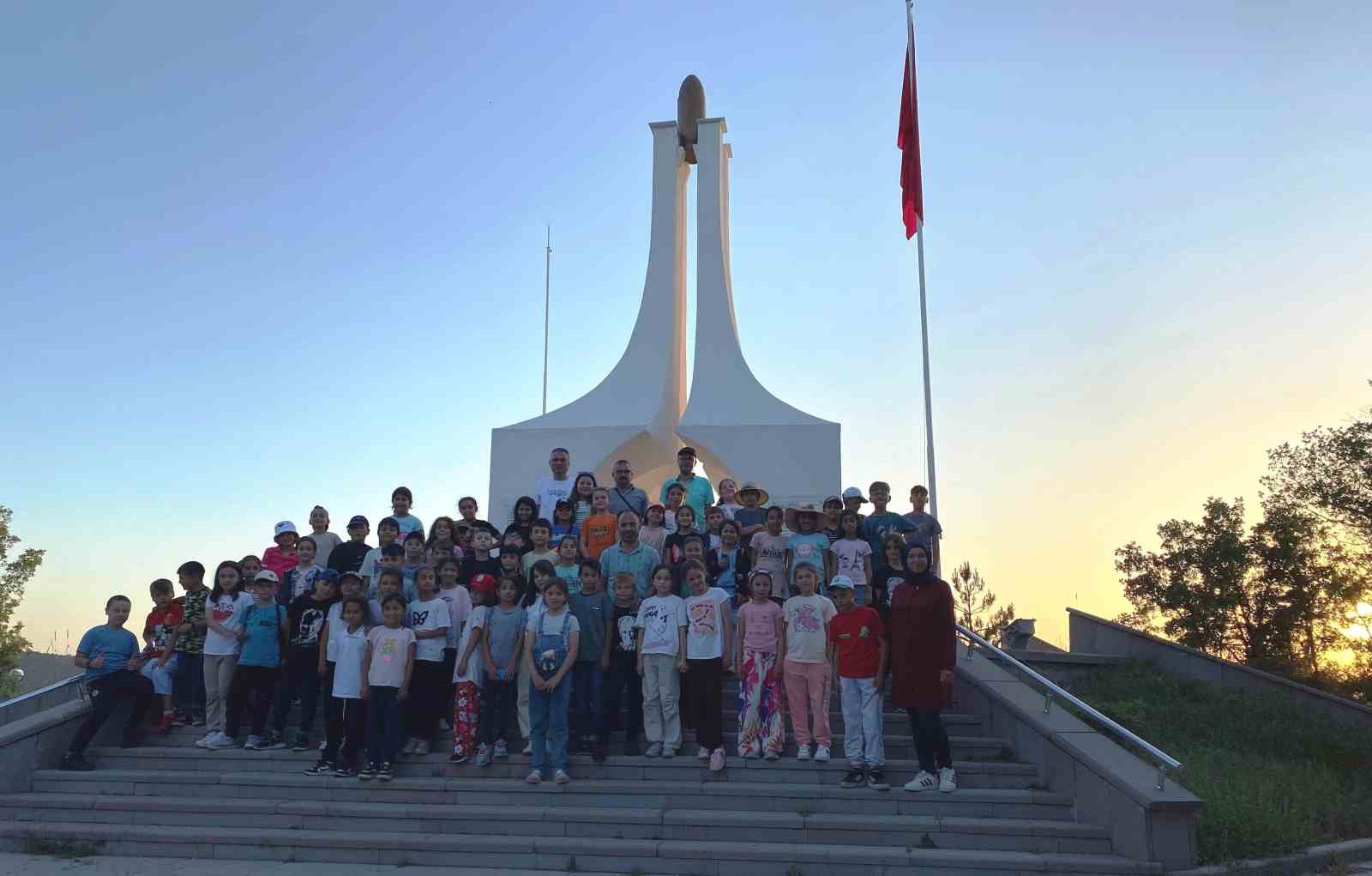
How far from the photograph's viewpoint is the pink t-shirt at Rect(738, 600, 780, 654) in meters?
6.63

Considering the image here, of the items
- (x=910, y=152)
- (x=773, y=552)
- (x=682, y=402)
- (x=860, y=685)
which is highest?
(x=910, y=152)

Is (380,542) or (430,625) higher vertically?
(380,542)

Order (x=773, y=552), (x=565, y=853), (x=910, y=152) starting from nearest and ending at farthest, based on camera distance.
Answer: (x=565, y=853) < (x=773, y=552) < (x=910, y=152)

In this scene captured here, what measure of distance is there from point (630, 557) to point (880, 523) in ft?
6.97

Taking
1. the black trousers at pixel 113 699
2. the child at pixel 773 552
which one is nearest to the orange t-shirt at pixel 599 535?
the child at pixel 773 552

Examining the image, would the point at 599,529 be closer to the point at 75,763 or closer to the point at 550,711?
the point at 550,711

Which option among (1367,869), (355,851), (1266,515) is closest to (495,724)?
(355,851)

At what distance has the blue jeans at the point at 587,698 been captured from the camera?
6.72m

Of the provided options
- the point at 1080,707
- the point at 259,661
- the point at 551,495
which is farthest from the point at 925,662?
the point at 259,661

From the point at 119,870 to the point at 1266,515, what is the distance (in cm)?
1457

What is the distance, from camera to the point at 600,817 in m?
5.98

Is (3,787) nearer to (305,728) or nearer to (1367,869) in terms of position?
(305,728)

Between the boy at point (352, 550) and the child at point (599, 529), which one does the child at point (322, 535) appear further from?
the child at point (599, 529)

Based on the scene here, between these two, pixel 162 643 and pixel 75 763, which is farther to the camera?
pixel 162 643
